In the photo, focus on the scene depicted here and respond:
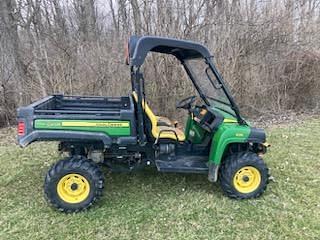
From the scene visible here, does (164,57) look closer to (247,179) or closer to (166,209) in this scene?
(247,179)

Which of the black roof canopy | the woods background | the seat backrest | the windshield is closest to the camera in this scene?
the black roof canopy

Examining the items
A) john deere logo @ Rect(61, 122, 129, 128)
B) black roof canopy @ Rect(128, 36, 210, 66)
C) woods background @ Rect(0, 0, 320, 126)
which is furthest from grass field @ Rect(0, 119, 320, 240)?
woods background @ Rect(0, 0, 320, 126)

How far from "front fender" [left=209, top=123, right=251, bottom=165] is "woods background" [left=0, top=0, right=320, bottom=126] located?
11.7 ft

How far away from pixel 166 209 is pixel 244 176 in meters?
0.94

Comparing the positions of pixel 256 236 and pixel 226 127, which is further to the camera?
pixel 226 127

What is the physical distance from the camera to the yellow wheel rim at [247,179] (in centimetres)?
364

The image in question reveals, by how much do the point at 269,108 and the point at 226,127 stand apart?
5.15 m

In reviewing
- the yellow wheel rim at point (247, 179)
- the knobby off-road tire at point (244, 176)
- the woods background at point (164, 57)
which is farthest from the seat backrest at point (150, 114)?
the woods background at point (164, 57)

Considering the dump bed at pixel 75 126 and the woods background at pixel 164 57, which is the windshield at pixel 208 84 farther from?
the woods background at pixel 164 57

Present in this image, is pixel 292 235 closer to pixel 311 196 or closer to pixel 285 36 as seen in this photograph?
pixel 311 196

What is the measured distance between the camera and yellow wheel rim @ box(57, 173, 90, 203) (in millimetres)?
3346

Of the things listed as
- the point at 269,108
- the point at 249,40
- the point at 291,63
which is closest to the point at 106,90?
the point at 249,40

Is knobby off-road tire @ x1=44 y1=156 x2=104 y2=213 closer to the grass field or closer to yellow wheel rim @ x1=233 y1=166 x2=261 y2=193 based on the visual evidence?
the grass field

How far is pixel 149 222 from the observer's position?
3.21 meters
